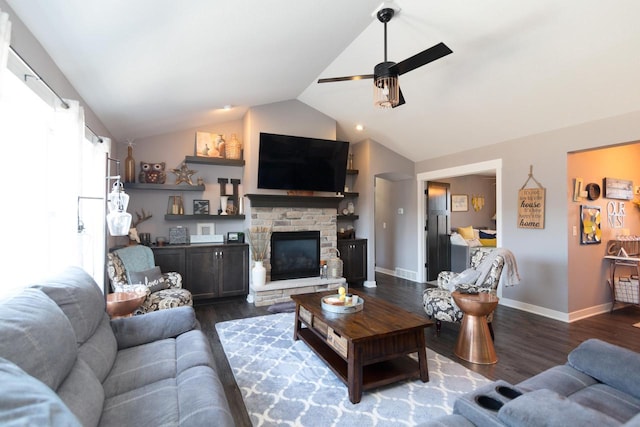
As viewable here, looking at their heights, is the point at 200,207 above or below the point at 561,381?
above

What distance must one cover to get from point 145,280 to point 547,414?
3693 millimetres

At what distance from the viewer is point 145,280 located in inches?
138

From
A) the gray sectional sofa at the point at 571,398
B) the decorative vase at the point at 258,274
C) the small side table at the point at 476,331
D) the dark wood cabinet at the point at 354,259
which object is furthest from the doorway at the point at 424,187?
the gray sectional sofa at the point at 571,398

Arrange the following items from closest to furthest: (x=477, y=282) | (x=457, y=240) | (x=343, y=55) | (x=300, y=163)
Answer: (x=477, y=282)
(x=343, y=55)
(x=300, y=163)
(x=457, y=240)

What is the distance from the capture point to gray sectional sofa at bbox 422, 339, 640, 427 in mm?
969

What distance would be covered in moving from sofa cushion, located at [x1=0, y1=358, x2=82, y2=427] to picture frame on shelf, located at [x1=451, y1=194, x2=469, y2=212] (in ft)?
24.8

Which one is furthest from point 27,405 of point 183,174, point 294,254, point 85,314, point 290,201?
point 183,174

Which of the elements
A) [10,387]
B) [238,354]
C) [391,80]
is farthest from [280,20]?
[238,354]

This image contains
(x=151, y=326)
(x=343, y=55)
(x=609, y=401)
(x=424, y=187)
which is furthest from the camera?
(x=424, y=187)

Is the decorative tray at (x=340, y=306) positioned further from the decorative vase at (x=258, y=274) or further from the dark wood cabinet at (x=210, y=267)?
the dark wood cabinet at (x=210, y=267)

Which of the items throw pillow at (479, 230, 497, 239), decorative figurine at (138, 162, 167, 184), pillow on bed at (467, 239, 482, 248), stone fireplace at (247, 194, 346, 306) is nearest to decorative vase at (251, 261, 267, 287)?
stone fireplace at (247, 194, 346, 306)

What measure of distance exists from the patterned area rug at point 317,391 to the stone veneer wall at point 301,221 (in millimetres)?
2063

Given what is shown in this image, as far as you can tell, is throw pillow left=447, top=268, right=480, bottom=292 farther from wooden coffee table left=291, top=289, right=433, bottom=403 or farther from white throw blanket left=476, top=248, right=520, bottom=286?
wooden coffee table left=291, top=289, right=433, bottom=403

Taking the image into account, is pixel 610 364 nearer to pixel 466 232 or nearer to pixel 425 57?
pixel 425 57
